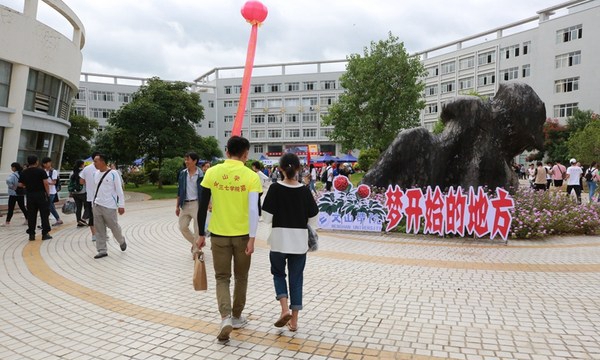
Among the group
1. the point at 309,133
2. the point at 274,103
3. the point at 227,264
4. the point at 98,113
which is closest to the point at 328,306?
the point at 227,264

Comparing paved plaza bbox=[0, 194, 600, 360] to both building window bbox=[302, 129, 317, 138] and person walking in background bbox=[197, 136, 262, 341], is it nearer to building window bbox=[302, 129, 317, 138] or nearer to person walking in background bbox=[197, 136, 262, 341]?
person walking in background bbox=[197, 136, 262, 341]

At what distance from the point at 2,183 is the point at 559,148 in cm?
3810

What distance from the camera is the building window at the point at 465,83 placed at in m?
51.1

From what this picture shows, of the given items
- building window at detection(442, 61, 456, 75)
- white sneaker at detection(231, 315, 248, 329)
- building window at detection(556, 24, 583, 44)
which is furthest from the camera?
building window at detection(442, 61, 456, 75)

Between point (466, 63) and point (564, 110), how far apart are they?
1431 centimetres

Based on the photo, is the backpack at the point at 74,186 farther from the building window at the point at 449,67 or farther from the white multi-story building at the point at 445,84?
the building window at the point at 449,67

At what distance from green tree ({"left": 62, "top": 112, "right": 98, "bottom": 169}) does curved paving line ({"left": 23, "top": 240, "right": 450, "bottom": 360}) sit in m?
33.9

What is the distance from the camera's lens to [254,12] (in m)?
17.5

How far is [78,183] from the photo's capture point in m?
10.9

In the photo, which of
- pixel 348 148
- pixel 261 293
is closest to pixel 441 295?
pixel 261 293

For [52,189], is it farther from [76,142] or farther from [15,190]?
[76,142]

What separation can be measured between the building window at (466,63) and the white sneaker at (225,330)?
175ft

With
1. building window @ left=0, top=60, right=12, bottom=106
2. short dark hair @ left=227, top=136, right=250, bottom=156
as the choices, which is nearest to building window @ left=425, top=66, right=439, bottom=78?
building window @ left=0, top=60, right=12, bottom=106

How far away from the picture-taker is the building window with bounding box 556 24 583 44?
3869cm
